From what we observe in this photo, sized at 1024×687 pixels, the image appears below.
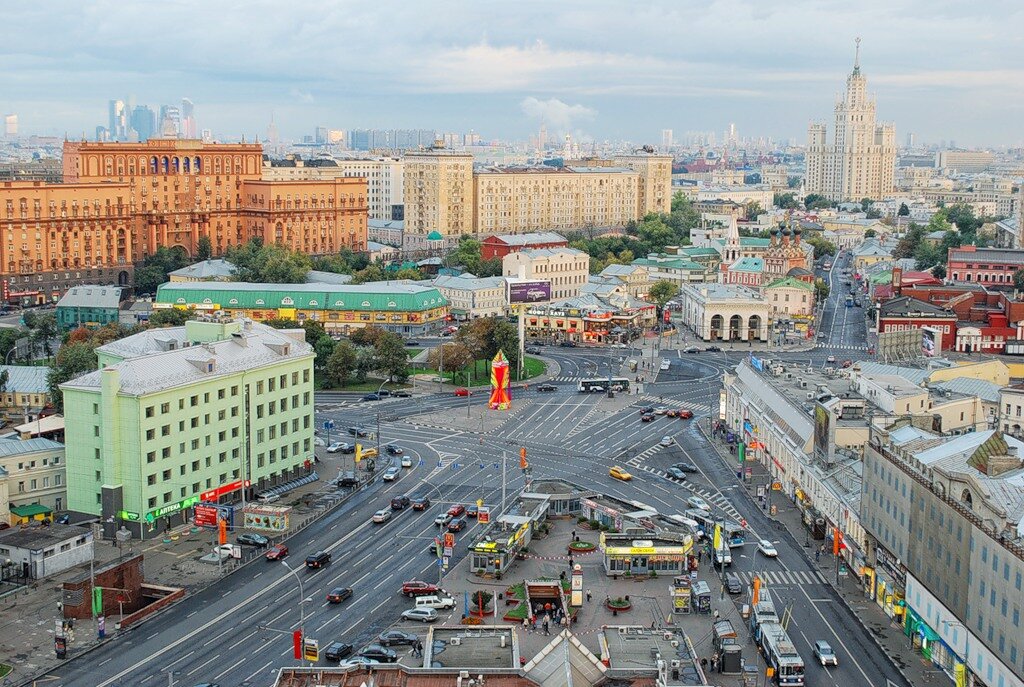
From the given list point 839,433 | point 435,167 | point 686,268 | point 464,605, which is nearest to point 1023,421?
point 839,433

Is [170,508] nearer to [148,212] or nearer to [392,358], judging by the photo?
[392,358]

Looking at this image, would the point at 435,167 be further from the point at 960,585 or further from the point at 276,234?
the point at 960,585

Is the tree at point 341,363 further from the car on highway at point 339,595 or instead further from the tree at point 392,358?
the car on highway at point 339,595

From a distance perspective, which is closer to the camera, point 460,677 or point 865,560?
point 460,677

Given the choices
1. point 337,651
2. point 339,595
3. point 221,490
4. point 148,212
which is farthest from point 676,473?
point 148,212

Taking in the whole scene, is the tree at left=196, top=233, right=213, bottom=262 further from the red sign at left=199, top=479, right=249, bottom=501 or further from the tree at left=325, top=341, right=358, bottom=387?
the red sign at left=199, top=479, right=249, bottom=501

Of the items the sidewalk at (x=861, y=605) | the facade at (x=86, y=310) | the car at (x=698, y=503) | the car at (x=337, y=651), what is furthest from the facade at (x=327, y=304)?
the car at (x=337, y=651)
